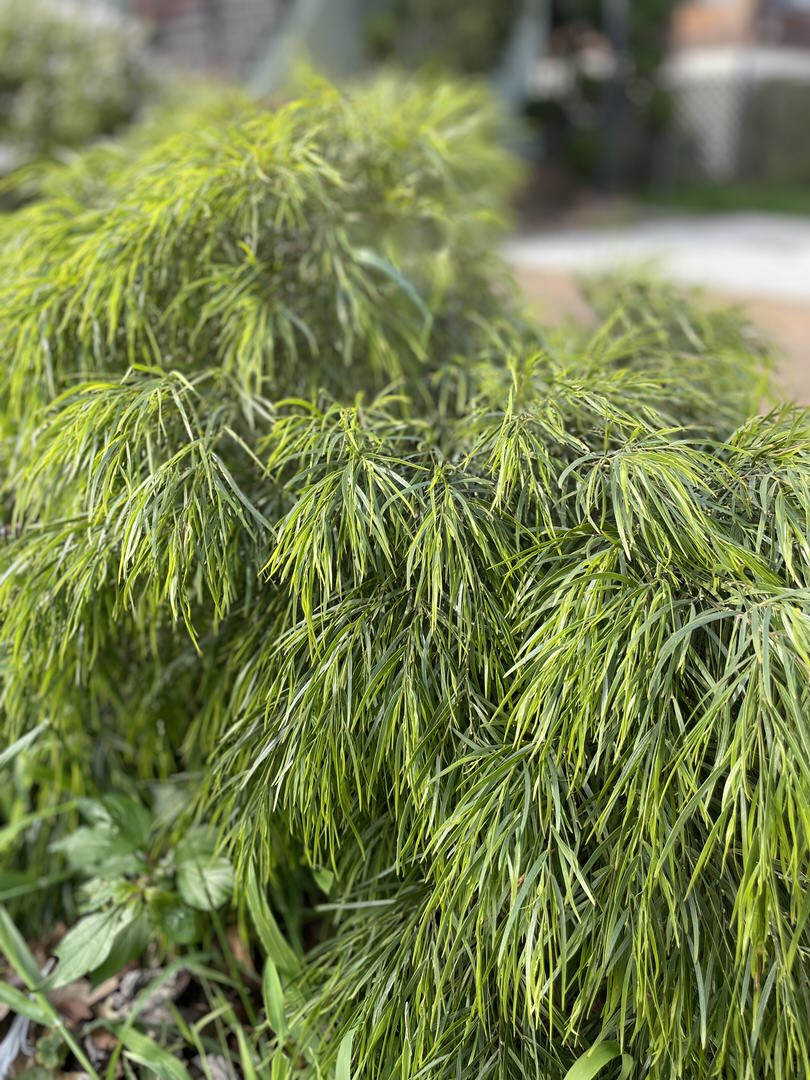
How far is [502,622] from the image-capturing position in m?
1.05

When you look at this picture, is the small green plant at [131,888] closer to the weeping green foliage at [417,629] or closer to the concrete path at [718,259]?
the weeping green foliage at [417,629]

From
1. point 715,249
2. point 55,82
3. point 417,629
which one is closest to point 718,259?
point 715,249

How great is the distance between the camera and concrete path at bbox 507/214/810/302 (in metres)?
5.30

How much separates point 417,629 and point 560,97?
8.69 metres

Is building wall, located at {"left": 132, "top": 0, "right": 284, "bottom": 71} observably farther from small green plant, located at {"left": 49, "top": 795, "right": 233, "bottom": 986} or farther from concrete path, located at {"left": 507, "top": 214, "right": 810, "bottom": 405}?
small green plant, located at {"left": 49, "top": 795, "right": 233, "bottom": 986}

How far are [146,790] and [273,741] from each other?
59cm

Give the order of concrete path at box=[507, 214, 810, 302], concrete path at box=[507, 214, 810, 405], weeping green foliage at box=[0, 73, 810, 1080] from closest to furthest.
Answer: weeping green foliage at box=[0, 73, 810, 1080], concrete path at box=[507, 214, 810, 405], concrete path at box=[507, 214, 810, 302]

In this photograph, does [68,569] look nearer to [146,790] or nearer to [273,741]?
[273,741]

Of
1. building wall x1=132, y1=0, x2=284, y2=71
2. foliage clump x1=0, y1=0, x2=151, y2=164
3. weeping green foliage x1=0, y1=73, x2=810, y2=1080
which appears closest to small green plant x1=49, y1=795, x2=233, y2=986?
weeping green foliage x1=0, y1=73, x2=810, y2=1080

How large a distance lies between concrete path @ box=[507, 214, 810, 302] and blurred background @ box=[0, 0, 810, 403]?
0.07 ft

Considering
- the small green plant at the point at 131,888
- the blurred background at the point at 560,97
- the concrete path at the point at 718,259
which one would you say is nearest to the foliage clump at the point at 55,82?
the blurred background at the point at 560,97

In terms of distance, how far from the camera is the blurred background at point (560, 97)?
442cm

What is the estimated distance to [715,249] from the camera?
256 inches

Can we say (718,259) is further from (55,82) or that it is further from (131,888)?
(131,888)
